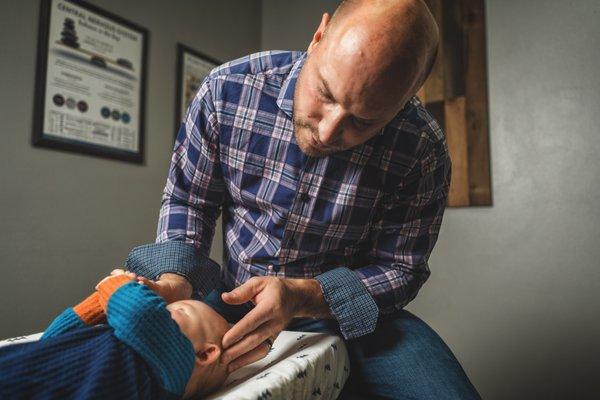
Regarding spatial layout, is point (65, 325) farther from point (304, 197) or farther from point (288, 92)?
point (288, 92)

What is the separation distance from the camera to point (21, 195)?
1475 mm

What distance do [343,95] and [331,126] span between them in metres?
0.07

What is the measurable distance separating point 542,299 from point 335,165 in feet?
4.43

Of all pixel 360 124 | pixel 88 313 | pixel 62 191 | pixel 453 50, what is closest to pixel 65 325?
pixel 88 313

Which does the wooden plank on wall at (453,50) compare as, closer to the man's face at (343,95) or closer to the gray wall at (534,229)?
the gray wall at (534,229)

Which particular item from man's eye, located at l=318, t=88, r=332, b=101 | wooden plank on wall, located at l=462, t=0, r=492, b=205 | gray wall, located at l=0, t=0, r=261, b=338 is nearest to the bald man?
man's eye, located at l=318, t=88, r=332, b=101

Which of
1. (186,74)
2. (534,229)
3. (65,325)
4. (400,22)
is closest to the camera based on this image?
(65,325)

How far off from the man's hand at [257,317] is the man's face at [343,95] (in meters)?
0.33

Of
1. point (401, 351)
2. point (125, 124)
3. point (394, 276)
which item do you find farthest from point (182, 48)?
point (401, 351)

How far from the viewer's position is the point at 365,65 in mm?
765

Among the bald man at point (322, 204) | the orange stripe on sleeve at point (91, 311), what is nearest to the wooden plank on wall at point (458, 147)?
the bald man at point (322, 204)

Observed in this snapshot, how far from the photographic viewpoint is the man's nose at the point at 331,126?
823mm

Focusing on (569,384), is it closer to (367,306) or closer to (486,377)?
(486,377)

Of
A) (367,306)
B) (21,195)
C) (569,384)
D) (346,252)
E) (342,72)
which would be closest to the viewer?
(342,72)
